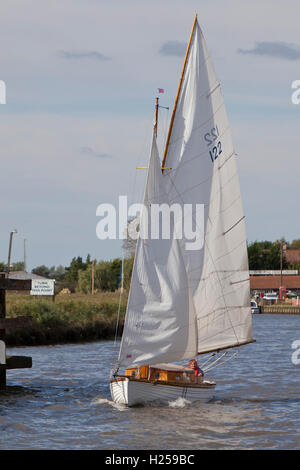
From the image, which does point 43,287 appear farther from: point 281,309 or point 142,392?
point 281,309

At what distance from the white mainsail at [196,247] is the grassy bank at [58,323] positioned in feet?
81.7

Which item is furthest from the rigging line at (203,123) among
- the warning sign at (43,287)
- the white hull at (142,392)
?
the warning sign at (43,287)

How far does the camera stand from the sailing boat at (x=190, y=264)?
2692cm

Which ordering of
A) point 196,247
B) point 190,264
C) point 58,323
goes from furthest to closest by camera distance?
point 58,323 → point 196,247 → point 190,264

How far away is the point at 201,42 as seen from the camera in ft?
98.3

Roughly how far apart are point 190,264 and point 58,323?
3128 centimetres

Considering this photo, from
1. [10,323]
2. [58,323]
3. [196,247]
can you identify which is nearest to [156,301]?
[196,247]

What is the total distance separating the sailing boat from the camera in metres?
26.9

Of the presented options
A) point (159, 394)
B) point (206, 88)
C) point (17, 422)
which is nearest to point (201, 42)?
point (206, 88)

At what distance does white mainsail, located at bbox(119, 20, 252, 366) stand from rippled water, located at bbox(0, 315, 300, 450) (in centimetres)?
238

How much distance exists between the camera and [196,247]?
97.4 feet
